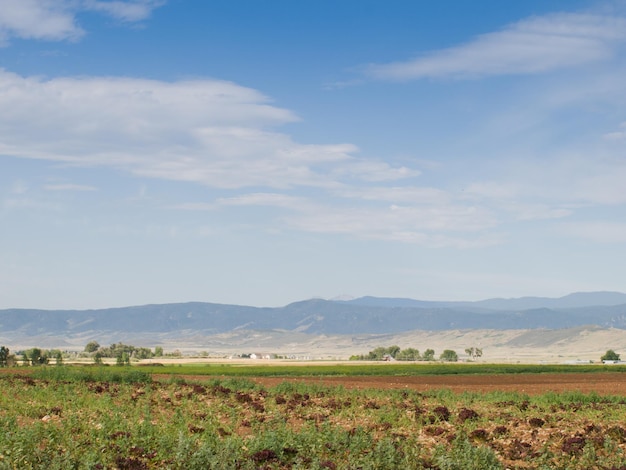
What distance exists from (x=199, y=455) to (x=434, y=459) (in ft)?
18.7

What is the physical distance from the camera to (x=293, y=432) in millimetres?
21875

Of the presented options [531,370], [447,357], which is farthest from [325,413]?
[447,357]

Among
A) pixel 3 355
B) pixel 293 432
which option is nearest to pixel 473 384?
pixel 293 432

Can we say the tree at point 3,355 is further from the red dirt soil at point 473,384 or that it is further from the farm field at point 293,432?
the farm field at point 293,432

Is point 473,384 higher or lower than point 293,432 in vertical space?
lower

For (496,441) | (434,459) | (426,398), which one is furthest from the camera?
(426,398)

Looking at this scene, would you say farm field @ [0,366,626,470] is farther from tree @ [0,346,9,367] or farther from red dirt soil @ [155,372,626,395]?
tree @ [0,346,9,367]

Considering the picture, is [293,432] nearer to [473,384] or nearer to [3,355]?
[473,384]

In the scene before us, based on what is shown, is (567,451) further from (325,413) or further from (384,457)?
(325,413)

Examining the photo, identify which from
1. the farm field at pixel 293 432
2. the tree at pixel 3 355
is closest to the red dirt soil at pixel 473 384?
the farm field at pixel 293 432

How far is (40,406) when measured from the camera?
27078 mm

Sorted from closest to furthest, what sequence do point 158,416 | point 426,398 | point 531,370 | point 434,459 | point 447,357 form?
point 434,459, point 158,416, point 426,398, point 531,370, point 447,357

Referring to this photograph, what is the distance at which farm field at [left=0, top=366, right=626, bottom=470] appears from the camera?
18750 mm

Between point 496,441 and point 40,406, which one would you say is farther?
point 40,406
